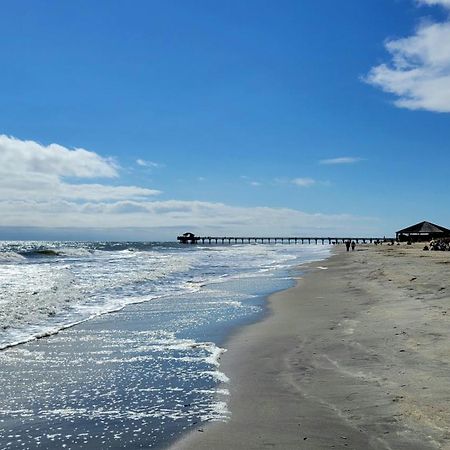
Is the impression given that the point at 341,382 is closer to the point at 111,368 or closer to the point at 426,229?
the point at 111,368

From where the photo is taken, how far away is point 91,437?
4.48 metres

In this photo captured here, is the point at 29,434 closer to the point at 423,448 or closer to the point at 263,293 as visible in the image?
the point at 423,448

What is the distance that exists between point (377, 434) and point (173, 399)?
228 centimetres

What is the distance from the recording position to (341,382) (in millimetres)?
5965

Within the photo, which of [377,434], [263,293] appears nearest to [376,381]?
[377,434]

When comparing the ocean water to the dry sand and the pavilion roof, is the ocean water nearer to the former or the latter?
the dry sand

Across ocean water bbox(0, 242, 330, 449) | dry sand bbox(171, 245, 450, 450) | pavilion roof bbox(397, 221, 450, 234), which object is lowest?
ocean water bbox(0, 242, 330, 449)

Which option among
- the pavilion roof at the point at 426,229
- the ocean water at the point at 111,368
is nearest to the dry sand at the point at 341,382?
the ocean water at the point at 111,368

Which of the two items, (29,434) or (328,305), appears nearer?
(29,434)

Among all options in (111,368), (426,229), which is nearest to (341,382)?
(111,368)

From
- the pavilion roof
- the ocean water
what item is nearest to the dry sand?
the ocean water

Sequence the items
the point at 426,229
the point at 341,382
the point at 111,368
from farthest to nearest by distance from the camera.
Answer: the point at 426,229
the point at 111,368
the point at 341,382

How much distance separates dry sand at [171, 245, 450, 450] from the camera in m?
4.34

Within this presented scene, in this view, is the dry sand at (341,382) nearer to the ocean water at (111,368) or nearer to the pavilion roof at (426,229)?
the ocean water at (111,368)
